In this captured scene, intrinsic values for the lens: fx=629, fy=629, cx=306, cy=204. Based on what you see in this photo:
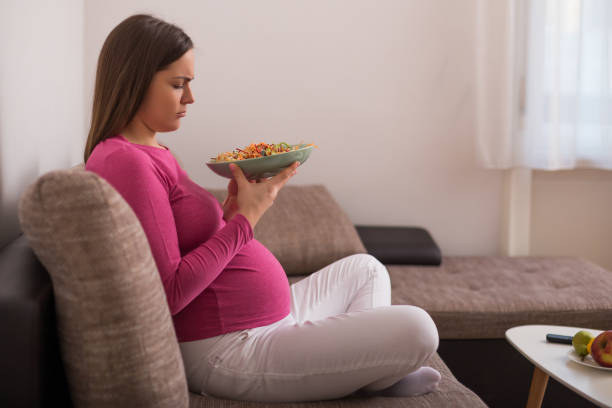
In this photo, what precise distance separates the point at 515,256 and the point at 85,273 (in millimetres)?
2429

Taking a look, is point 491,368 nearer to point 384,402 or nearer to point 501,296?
point 501,296

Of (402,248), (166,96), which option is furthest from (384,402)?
(402,248)

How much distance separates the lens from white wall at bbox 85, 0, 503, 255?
2.88 meters

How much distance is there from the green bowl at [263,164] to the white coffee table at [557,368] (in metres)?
0.82

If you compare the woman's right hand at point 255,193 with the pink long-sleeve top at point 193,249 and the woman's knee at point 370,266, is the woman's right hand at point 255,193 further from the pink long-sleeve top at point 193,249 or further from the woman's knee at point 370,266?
the woman's knee at point 370,266

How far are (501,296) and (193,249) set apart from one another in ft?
4.47

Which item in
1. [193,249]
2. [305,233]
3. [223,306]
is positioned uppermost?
[193,249]

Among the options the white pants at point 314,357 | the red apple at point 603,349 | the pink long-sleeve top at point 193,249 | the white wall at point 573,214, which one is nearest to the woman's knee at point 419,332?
the white pants at point 314,357

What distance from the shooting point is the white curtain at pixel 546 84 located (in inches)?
112

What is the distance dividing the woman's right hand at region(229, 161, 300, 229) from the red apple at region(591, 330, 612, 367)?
0.88m

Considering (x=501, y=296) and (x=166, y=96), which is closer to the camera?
(x=166, y=96)

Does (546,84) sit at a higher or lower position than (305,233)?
higher

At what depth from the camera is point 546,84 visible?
2889 millimetres

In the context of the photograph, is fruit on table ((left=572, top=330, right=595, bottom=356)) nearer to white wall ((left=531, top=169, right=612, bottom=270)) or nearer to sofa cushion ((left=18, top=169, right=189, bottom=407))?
sofa cushion ((left=18, top=169, right=189, bottom=407))
